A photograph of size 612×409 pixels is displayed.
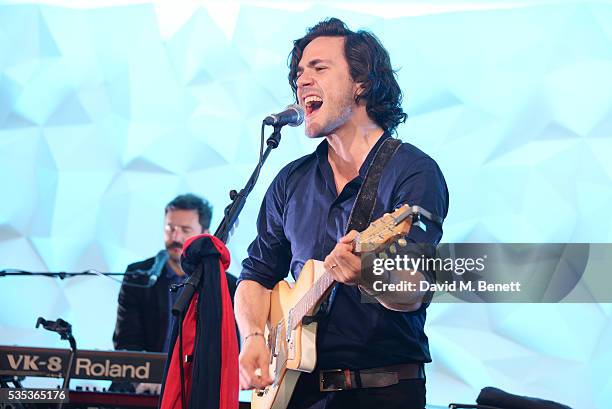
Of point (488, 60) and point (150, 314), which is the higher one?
point (488, 60)

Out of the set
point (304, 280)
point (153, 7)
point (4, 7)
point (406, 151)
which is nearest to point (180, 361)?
point (304, 280)

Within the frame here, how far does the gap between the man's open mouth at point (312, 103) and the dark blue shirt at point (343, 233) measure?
193 millimetres

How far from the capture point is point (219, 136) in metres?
5.45

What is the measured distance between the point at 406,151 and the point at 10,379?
2.11 meters

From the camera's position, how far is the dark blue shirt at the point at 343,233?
2.39 metres

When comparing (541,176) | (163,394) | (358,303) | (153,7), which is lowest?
(163,394)

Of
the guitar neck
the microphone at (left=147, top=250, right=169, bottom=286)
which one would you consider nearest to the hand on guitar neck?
the guitar neck

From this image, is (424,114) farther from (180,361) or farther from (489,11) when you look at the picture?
(180,361)

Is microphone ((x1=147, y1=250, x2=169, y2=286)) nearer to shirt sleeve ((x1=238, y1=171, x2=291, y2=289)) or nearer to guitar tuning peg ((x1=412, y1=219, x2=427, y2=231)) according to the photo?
shirt sleeve ((x1=238, y1=171, x2=291, y2=289))

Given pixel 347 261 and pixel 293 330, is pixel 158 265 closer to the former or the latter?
pixel 293 330

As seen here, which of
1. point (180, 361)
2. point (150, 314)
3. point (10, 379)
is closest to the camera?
point (180, 361)

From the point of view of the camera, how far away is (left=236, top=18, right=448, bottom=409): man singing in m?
2.38

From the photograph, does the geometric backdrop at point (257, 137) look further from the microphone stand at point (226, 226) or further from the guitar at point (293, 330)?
the microphone stand at point (226, 226)
